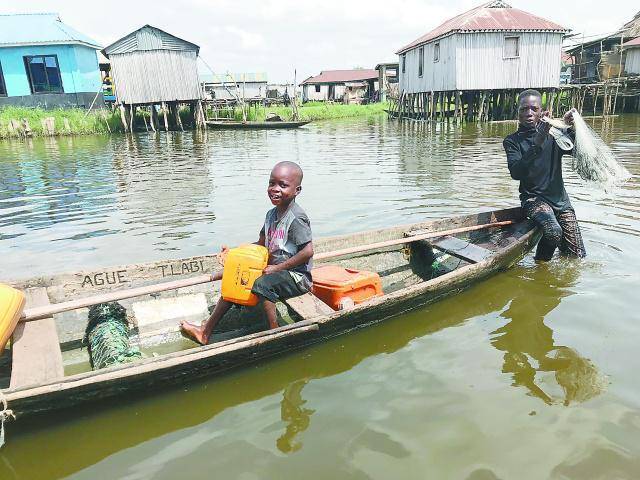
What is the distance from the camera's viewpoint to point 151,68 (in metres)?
25.6

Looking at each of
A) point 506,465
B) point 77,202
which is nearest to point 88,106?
point 77,202

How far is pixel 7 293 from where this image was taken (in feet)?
10.7

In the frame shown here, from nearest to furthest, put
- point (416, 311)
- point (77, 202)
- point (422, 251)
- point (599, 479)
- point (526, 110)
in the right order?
point (599, 479)
point (416, 311)
point (526, 110)
point (422, 251)
point (77, 202)

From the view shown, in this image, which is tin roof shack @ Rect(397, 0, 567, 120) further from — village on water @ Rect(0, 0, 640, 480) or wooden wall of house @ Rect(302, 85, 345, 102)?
wooden wall of house @ Rect(302, 85, 345, 102)

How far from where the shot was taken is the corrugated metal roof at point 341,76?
53781mm

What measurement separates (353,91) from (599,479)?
173 feet

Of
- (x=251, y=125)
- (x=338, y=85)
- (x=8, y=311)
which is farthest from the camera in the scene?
(x=338, y=85)

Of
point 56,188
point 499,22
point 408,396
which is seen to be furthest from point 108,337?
point 499,22

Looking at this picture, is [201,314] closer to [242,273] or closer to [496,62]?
[242,273]

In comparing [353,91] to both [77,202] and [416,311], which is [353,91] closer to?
[77,202]

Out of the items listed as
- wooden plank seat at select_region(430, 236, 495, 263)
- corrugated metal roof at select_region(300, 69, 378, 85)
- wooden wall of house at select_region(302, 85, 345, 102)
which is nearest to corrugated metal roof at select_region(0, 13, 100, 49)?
wooden plank seat at select_region(430, 236, 495, 263)

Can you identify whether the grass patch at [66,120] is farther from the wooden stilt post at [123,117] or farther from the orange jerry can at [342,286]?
the orange jerry can at [342,286]

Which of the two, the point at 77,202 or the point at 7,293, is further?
the point at 77,202

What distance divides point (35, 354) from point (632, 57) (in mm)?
35682
